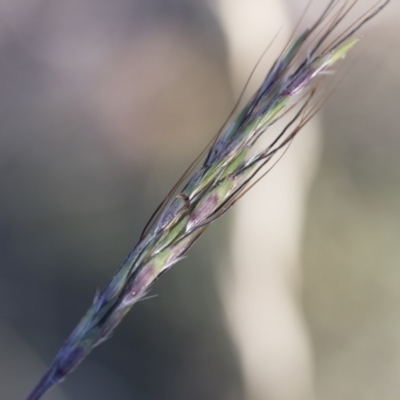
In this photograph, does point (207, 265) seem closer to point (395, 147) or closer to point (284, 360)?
point (284, 360)

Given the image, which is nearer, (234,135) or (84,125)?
(234,135)

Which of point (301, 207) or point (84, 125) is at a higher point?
point (84, 125)

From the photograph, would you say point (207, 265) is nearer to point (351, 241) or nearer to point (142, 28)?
point (351, 241)

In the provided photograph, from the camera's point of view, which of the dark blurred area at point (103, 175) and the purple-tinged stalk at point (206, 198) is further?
the dark blurred area at point (103, 175)

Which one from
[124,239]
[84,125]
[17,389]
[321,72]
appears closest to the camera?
[321,72]

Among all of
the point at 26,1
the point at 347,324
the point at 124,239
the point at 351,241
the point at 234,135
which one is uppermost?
the point at 26,1

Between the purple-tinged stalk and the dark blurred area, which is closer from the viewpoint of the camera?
the purple-tinged stalk

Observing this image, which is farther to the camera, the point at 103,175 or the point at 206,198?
the point at 103,175

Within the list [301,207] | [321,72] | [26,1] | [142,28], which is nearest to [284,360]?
[301,207]

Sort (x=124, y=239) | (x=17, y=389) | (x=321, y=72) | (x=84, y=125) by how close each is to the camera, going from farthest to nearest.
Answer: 1. (x=84, y=125)
2. (x=124, y=239)
3. (x=17, y=389)
4. (x=321, y=72)

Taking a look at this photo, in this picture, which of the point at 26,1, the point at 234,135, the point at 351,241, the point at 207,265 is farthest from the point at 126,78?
the point at 234,135
